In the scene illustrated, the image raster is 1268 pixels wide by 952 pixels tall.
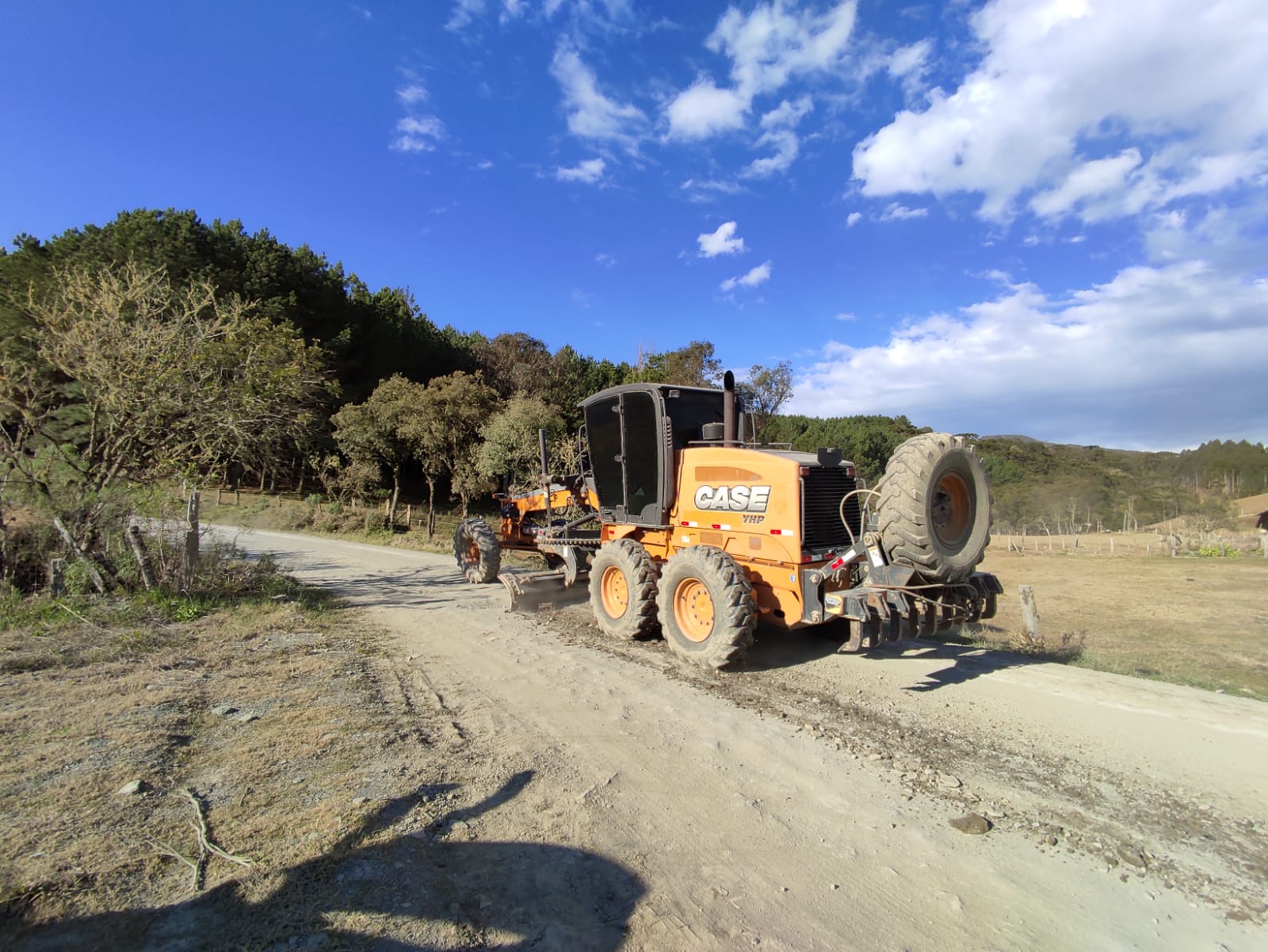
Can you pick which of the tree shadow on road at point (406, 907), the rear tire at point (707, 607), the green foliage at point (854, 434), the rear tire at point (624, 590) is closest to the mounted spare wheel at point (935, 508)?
the rear tire at point (707, 607)

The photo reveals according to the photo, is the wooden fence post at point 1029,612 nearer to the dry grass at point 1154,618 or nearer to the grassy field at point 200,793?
the dry grass at point 1154,618

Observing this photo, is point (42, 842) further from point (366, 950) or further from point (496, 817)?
point (496, 817)

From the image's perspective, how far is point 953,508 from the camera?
19.3ft

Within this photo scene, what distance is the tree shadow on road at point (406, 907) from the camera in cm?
238

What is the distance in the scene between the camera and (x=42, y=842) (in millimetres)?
2889

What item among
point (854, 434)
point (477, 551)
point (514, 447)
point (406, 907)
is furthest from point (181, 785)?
point (854, 434)

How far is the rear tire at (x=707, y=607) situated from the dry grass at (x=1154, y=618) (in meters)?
3.99

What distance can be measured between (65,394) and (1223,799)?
12193mm

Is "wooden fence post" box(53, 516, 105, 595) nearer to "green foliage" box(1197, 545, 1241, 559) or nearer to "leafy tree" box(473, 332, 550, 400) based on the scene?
"leafy tree" box(473, 332, 550, 400)

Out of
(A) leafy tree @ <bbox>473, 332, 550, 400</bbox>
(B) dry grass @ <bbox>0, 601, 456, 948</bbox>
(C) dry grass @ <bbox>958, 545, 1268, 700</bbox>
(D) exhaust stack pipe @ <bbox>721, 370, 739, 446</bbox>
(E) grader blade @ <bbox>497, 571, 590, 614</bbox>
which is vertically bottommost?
(C) dry grass @ <bbox>958, 545, 1268, 700</bbox>

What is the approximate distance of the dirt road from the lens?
2.66 m

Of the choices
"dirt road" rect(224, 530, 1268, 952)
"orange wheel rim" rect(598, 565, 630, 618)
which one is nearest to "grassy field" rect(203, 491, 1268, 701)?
"dirt road" rect(224, 530, 1268, 952)

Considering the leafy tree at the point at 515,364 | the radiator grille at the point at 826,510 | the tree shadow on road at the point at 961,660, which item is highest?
the leafy tree at the point at 515,364

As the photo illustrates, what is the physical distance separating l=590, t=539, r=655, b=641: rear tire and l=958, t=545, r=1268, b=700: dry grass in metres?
4.51
